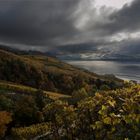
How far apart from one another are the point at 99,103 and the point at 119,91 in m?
2.51

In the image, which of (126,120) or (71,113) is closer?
(126,120)

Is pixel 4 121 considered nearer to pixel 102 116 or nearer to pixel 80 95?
pixel 80 95

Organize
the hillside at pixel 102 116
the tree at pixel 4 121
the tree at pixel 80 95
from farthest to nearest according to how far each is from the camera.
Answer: the tree at pixel 80 95 < the tree at pixel 4 121 < the hillside at pixel 102 116

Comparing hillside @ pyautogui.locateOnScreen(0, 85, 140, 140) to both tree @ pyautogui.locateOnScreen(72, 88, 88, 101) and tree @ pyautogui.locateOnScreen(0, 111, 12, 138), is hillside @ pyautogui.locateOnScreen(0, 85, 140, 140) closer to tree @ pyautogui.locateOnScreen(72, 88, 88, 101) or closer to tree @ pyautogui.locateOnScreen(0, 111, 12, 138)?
tree @ pyautogui.locateOnScreen(0, 111, 12, 138)

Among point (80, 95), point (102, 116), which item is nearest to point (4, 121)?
point (80, 95)

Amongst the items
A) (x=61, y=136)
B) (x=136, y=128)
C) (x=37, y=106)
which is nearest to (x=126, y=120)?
(x=136, y=128)

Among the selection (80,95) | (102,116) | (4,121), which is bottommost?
(4,121)

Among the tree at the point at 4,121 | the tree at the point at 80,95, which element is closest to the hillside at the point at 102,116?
the tree at the point at 4,121

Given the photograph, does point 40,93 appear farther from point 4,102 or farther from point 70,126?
point 70,126

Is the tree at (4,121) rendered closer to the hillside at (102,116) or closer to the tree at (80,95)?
the tree at (80,95)

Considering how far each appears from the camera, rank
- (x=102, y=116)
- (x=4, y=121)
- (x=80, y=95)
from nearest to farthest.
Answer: (x=102, y=116), (x=4, y=121), (x=80, y=95)

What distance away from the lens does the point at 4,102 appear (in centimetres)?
12850

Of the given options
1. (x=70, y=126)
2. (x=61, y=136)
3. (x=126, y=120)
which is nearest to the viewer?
(x=126, y=120)

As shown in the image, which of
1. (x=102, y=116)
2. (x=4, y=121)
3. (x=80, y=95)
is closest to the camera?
(x=102, y=116)
